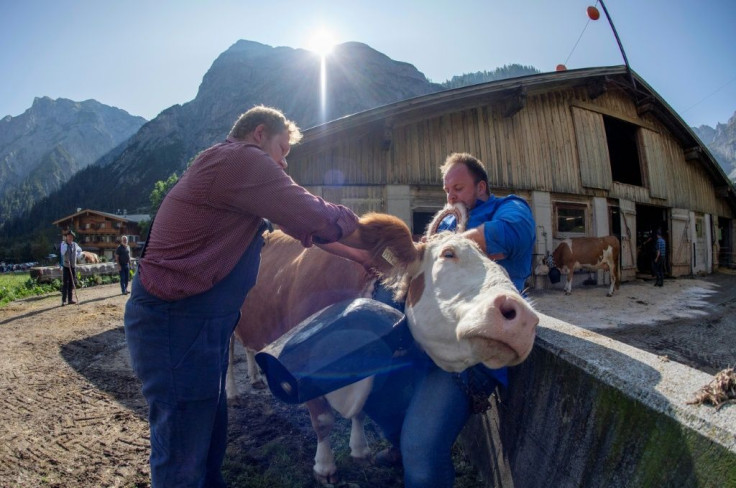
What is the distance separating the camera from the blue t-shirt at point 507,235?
1938 millimetres

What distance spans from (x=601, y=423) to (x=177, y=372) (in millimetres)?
1695

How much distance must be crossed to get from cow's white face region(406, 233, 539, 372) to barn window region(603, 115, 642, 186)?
1537 centimetres

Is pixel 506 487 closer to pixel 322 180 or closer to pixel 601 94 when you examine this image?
pixel 322 180

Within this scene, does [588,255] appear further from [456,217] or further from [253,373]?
[456,217]

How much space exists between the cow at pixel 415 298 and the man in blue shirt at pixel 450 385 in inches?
6.7

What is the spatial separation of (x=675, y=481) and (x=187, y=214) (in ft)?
6.30

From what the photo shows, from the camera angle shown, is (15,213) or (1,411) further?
(15,213)

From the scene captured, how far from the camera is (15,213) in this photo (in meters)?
117

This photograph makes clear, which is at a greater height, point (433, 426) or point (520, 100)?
point (520, 100)

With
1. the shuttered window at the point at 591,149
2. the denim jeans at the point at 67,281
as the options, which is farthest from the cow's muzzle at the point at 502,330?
the shuttered window at the point at 591,149

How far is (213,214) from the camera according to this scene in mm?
1545

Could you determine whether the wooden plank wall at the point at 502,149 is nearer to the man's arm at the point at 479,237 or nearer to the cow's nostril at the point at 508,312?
the man's arm at the point at 479,237

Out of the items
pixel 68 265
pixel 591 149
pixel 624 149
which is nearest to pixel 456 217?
pixel 68 265

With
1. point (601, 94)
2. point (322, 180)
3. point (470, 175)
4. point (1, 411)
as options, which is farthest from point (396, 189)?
point (601, 94)
